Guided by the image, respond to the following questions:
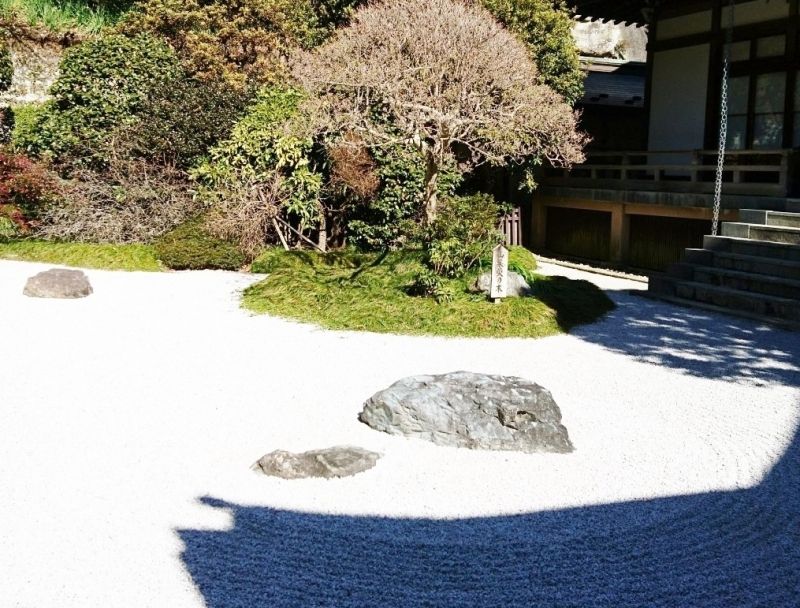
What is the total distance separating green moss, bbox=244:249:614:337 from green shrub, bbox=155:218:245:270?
6.87ft

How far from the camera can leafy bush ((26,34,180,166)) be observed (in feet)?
52.1

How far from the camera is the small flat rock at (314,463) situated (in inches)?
205

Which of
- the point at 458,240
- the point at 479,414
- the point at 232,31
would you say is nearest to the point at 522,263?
the point at 458,240

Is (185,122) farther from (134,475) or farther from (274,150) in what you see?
(134,475)

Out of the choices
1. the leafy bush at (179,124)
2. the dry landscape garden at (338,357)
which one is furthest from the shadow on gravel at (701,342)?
the leafy bush at (179,124)

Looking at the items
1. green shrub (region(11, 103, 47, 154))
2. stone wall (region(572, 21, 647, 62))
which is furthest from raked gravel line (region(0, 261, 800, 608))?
stone wall (region(572, 21, 647, 62))

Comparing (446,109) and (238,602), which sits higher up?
(446,109)

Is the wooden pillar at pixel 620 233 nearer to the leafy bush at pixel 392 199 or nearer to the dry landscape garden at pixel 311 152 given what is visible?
the dry landscape garden at pixel 311 152

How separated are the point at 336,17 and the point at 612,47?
17.0 m

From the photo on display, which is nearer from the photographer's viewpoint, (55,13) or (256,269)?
(256,269)

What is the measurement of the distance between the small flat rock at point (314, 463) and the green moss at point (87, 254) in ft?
32.3

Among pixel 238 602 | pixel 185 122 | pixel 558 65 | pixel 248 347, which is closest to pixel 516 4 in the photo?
pixel 558 65

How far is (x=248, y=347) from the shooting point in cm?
890

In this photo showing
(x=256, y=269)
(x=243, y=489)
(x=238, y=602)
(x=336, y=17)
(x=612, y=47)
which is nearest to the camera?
(x=238, y=602)
